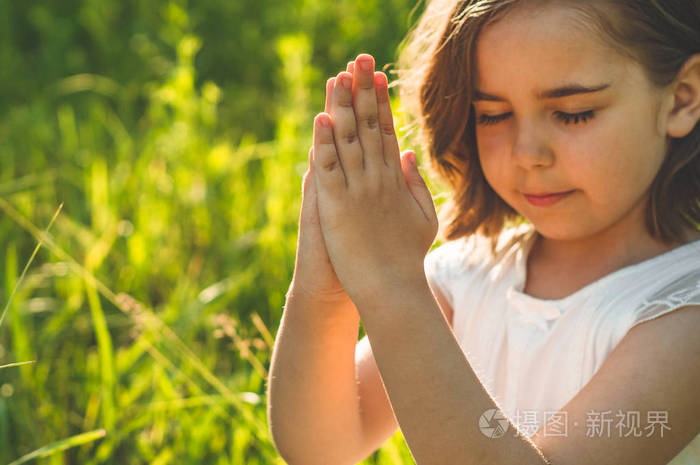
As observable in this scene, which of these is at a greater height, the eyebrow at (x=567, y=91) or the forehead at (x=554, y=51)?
the forehead at (x=554, y=51)

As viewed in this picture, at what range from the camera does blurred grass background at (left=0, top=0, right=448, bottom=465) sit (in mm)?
2184

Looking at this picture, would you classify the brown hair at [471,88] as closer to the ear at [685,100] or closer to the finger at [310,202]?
the ear at [685,100]

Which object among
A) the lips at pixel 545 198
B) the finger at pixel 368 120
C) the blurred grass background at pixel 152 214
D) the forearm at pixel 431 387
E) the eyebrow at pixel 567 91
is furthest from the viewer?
the blurred grass background at pixel 152 214

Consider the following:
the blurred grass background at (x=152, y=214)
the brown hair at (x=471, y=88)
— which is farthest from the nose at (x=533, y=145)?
the blurred grass background at (x=152, y=214)

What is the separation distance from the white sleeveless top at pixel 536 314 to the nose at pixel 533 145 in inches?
12.0

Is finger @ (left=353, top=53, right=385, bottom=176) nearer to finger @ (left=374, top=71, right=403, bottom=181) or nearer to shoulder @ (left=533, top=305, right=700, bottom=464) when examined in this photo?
finger @ (left=374, top=71, right=403, bottom=181)

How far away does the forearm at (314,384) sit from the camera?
1.50 metres

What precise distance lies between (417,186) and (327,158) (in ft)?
0.55

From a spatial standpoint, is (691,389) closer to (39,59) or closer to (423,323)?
(423,323)

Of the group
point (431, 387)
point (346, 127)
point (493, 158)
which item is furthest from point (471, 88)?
point (431, 387)

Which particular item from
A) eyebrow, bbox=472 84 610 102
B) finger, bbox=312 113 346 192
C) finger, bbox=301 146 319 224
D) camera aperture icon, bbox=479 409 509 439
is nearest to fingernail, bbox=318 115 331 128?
finger, bbox=312 113 346 192

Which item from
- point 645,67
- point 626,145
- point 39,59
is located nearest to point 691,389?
point 626,145

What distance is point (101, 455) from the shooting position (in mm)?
2109

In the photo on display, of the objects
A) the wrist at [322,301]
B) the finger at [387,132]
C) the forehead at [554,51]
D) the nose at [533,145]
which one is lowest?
the wrist at [322,301]
